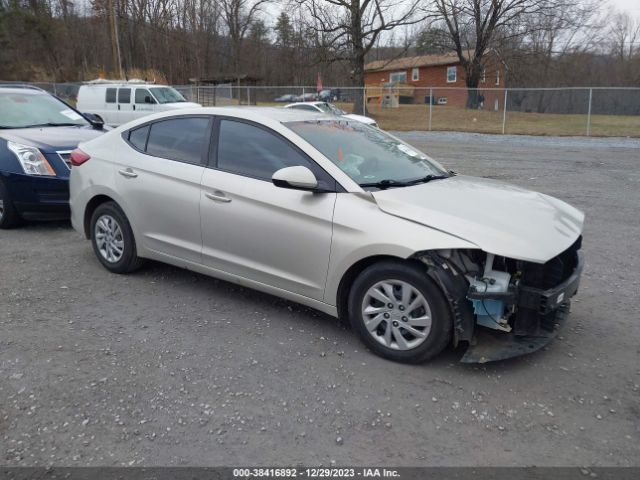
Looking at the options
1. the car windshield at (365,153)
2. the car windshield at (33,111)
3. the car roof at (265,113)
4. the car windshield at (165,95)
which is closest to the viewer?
the car windshield at (365,153)

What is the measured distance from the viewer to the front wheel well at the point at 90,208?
16.7 feet

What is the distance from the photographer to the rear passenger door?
4398 millimetres

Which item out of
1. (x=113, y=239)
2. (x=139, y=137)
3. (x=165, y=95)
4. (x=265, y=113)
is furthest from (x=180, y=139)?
(x=165, y=95)

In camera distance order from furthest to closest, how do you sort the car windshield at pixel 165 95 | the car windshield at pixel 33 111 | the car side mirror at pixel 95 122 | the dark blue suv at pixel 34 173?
the car windshield at pixel 165 95 < the car side mirror at pixel 95 122 < the car windshield at pixel 33 111 < the dark blue suv at pixel 34 173

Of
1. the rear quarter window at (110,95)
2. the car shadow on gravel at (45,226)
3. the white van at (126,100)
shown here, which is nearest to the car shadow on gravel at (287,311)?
the car shadow on gravel at (45,226)

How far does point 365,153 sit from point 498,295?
5.26ft

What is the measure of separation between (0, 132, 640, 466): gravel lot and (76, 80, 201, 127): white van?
16.1 metres

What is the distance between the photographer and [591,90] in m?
23.1

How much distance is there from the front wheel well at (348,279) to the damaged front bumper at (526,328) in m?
0.66

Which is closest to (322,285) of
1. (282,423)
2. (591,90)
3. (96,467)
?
(282,423)

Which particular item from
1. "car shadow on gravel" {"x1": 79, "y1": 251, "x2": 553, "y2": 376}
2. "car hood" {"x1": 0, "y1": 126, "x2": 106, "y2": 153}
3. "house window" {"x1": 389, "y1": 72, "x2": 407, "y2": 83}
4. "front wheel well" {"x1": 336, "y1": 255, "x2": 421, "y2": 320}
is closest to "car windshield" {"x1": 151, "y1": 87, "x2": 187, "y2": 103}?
"car hood" {"x1": 0, "y1": 126, "x2": 106, "y2": 153}

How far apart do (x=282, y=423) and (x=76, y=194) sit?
3.52 m

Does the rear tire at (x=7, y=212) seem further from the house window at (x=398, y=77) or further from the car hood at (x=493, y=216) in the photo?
the house window at (x=398, y=77)

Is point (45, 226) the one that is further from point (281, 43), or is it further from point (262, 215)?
point (281, 43)
